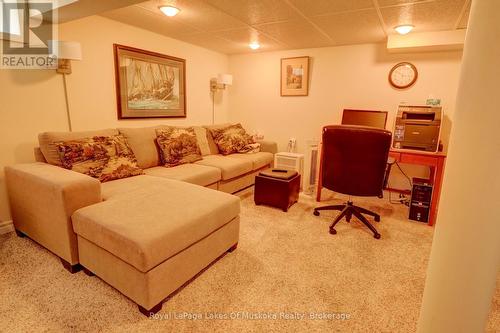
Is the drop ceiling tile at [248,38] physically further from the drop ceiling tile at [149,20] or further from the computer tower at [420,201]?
the computer tower at [420,201]

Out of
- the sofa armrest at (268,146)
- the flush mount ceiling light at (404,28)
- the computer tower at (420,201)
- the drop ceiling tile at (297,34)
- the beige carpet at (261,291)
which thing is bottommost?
the beige carpet at (261,291)

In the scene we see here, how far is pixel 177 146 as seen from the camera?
320cm

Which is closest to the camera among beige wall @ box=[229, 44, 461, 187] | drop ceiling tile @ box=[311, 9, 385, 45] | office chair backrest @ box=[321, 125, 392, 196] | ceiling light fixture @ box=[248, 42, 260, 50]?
office chair backrest @ box=[321, 125, 392, 196]

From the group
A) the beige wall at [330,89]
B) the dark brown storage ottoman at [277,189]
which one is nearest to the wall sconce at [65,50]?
the dark brown storage ottoman at [277,189]

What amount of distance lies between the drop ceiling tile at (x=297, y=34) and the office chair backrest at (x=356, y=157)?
129cm

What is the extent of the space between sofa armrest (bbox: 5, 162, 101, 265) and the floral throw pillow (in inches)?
Result: 6.3

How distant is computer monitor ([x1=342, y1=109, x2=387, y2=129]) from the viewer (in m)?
3.59

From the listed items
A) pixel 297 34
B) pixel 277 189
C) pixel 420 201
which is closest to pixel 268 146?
pixel 277 189

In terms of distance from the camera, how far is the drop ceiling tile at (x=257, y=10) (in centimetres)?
237

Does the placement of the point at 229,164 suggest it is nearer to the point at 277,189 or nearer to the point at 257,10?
the point at 277,189

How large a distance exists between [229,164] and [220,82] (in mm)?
1573

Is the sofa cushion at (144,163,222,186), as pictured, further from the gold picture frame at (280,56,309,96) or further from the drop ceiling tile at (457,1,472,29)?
the drop ceiling tile at (457,1,472,29)

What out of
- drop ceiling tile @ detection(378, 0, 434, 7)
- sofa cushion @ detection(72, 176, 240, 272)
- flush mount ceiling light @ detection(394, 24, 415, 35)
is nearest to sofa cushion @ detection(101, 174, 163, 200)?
sofa cushion @ detection(72, 176, 240, 272)

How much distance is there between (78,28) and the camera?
2652 mm
